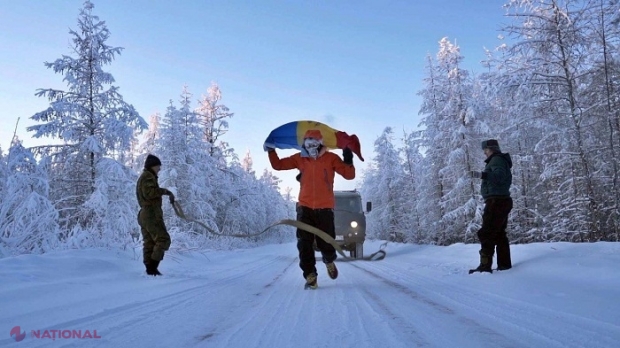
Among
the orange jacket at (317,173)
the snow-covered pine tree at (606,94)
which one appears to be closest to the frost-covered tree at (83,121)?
the orange jacket at (317,173)

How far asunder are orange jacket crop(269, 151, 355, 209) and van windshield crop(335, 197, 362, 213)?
28.1 feet

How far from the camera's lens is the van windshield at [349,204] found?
45.4 ft

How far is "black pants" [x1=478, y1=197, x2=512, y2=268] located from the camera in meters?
5.50

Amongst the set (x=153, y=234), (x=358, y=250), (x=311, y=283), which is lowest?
(x=358, y=250)

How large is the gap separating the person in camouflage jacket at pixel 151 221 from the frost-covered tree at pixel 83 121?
365 inches

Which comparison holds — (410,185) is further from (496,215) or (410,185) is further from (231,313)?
(231,313)

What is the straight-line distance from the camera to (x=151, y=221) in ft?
19.0

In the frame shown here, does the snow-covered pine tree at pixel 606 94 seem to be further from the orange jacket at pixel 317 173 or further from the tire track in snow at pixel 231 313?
the tire track in snow at pixel 231 313

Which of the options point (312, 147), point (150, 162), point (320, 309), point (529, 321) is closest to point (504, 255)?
point (529, 321)

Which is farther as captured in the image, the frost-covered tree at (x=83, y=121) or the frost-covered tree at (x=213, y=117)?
the frost-covered tree at (x=213, y=117)

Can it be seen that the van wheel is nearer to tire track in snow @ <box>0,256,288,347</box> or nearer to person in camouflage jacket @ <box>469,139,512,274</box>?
person in camouflage jacket @ <box>469,139,512,274</box>

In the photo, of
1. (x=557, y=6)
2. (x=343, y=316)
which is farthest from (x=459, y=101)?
(x=343, y=316)

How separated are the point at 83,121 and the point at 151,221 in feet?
36.4

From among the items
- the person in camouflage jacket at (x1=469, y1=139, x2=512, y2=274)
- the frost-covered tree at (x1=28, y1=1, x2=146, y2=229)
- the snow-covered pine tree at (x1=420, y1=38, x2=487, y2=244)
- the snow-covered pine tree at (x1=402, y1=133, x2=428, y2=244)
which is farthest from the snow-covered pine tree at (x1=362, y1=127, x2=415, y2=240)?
the person in camouflage jacket at (x1=469, y1=139, x2=512, y2=274)
